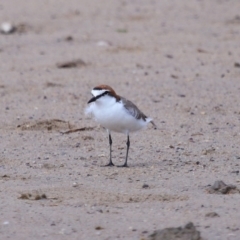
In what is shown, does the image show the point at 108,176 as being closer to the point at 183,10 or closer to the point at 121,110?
the point at 121,110

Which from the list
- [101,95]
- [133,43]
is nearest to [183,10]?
[133,43]

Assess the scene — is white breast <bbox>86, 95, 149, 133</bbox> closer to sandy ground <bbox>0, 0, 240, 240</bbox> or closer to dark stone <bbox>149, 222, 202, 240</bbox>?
sandy ground <bbox>0, 0, 240, 240</bbox>

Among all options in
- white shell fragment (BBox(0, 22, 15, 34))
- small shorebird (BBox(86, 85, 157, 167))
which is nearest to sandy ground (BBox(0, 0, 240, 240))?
white shell fragment (BBox(0, 22, 15, 34))

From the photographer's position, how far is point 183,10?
18.8 metres

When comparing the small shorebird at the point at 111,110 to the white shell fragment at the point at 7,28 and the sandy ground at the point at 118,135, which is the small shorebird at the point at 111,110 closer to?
the sandy ground at the point at 118,135

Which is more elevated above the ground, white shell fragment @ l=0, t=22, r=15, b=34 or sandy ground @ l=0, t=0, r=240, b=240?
sandy ground @ l=0, t=0, r=240, b=240

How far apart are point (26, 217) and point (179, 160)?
2218 mm

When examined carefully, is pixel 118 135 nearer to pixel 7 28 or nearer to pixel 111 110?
pixel 111 110

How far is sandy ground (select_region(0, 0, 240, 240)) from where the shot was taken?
698cm

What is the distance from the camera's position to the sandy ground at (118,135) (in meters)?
6.98

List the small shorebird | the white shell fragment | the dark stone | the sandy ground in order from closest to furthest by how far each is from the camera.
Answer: the dark stone, the sandy ground, the small shorebird, the white shell fragment

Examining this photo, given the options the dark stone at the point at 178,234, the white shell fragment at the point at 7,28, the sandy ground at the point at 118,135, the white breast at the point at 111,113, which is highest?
the white breast at the point at 111,113

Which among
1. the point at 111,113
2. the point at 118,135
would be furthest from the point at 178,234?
the point at 118,135

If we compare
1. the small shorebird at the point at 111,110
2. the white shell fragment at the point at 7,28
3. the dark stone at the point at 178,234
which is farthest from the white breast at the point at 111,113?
the white shell fragment at the point at 7,28
